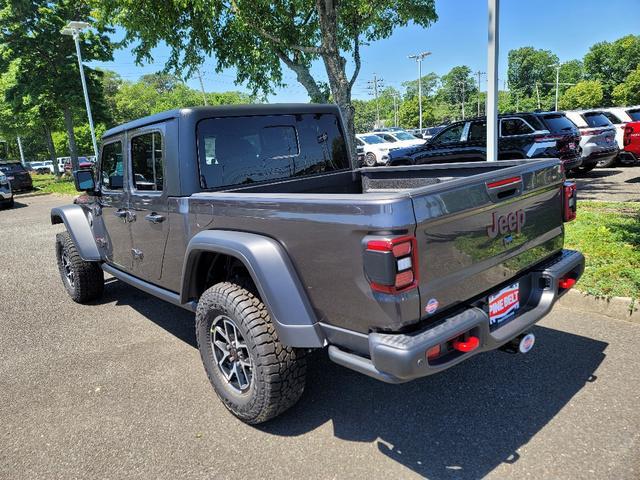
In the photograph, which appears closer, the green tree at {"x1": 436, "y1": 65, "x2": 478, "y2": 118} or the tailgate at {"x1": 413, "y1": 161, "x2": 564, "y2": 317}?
the tailgate at {"x1": 413, "y1": 161, "x2": 564, "y2": 317}

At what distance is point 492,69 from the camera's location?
6.00m

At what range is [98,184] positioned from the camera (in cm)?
464

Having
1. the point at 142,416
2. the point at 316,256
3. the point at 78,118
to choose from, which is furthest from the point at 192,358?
the point at 78,118

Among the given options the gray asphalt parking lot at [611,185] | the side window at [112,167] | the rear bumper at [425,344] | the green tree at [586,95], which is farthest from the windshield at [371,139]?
the green tree at [586,95]

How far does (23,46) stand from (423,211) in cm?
2505

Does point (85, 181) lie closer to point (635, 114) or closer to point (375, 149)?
point (635, 114)

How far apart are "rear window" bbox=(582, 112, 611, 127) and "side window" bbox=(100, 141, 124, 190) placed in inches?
456

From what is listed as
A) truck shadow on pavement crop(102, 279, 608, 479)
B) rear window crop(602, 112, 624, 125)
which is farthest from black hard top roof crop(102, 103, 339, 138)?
rear window crop(602, 112, 624, 125)

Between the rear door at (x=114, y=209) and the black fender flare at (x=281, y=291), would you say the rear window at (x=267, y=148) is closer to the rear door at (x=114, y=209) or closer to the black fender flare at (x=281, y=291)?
the black fender flare at (x=281, y=291)

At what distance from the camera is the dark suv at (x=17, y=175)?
21.7 meters

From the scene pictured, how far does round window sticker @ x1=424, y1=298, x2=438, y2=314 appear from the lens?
2.18 m

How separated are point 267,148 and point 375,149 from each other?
18.4 metres

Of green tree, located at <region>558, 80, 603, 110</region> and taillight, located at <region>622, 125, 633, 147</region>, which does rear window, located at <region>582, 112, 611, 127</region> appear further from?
green tree, located at <region>558, 80, 603, 110</region>

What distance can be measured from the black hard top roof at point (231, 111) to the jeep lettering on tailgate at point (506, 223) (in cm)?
187
